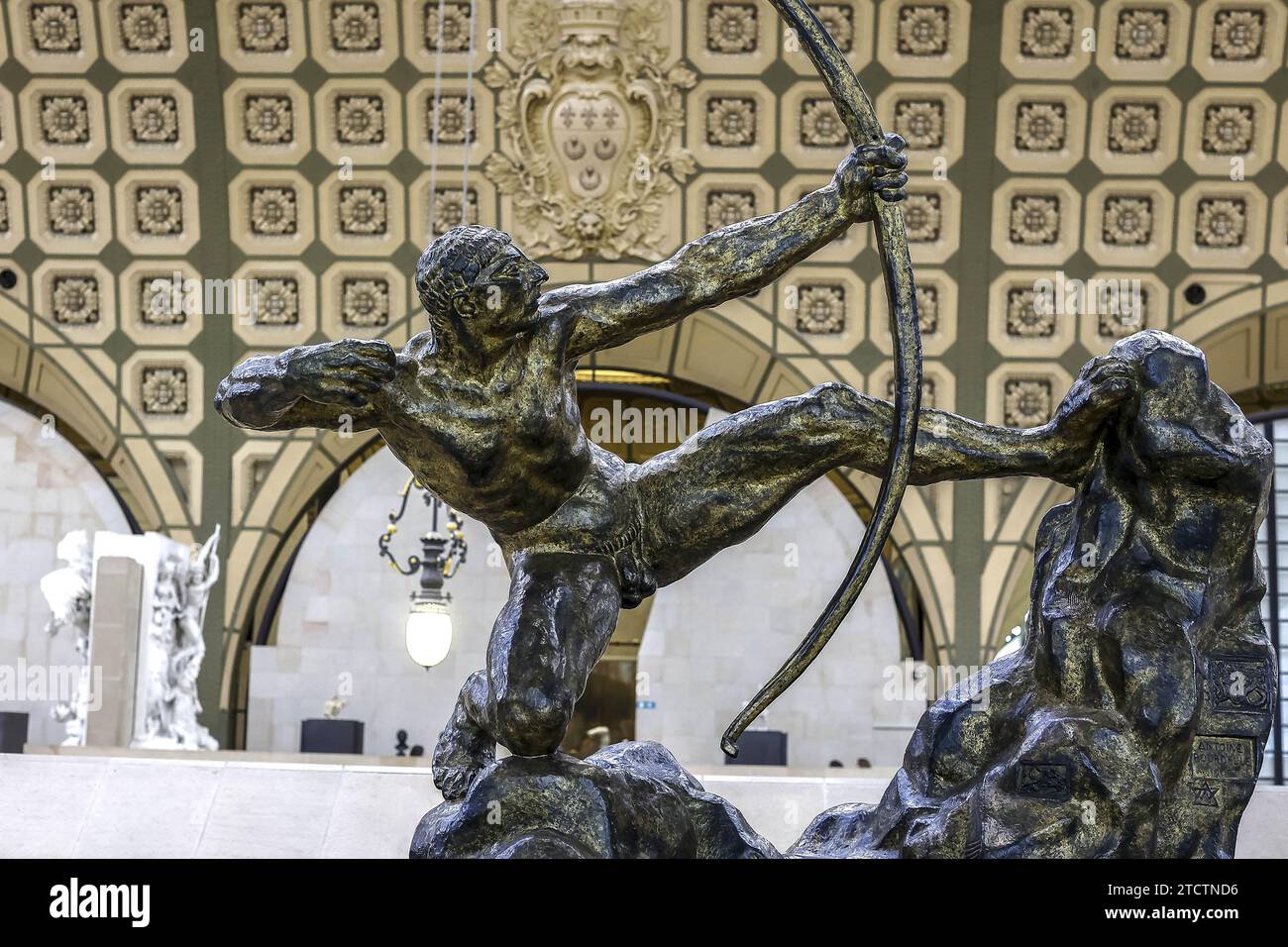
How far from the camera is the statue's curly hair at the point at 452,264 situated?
14.8 ft

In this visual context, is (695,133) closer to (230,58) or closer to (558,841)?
(230,58)

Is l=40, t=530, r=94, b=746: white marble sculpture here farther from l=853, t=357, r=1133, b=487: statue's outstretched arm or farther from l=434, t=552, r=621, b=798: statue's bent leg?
l=853, t=357, r=1133, b=487: statue's outstretched arm

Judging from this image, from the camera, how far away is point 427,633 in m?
11.1

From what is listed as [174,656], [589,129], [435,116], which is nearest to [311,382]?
[174,656]

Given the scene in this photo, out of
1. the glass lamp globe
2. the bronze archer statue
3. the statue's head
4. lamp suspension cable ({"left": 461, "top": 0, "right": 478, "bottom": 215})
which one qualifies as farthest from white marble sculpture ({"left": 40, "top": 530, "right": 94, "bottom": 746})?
the statue's head

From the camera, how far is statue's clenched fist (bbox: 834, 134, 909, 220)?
4699 millimetres

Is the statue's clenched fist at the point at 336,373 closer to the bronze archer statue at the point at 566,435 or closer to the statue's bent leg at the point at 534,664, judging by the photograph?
the bronze archer statue at the point at 566,435

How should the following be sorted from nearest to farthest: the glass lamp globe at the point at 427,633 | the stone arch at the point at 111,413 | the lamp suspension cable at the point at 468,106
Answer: the glass lamp globe at the point at 427,633 → the lamp suspension cable at the point at 468,106 → the stone arch at the point at 111,413

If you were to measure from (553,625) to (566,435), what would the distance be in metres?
0.52

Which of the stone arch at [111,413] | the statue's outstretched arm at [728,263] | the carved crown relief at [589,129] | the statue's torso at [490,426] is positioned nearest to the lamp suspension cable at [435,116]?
the carved crown relief at [589,129]

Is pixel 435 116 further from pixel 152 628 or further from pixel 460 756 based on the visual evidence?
pixel 460 756

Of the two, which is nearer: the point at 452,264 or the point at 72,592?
the point at 452,264
